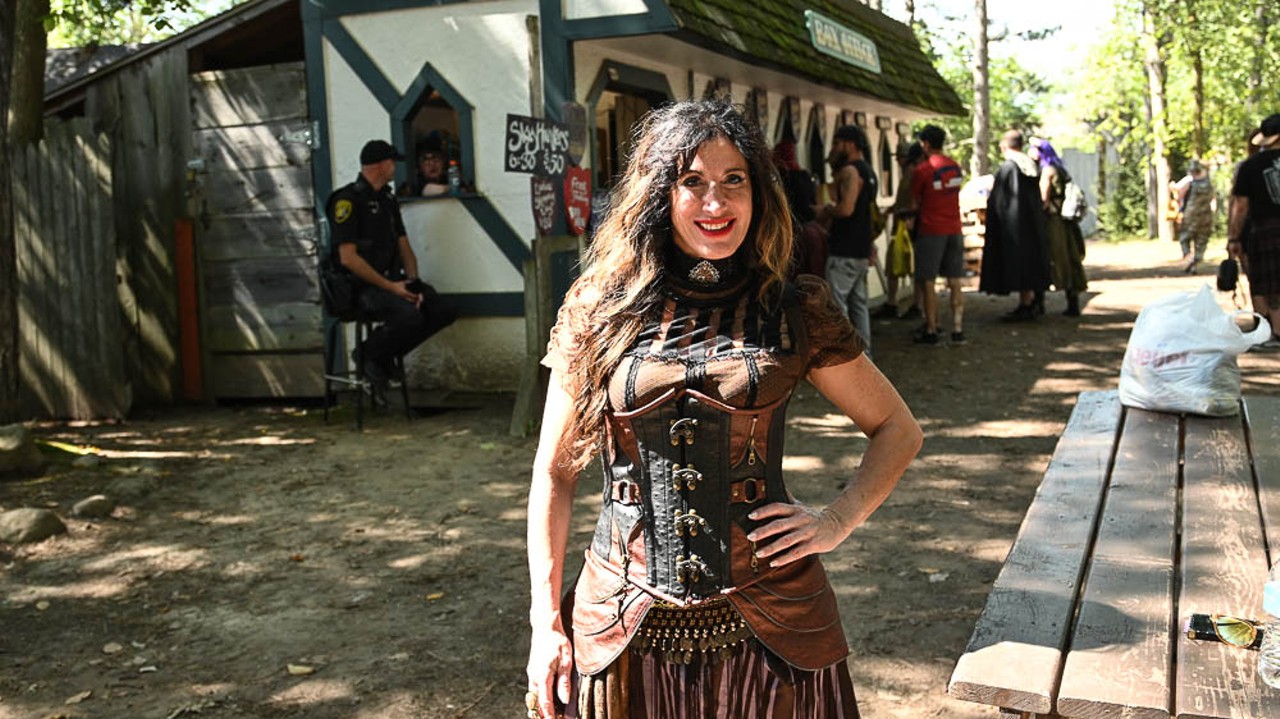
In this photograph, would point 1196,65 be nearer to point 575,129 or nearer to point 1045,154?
point 1045,154

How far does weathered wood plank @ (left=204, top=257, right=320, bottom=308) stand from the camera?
9.87 meters

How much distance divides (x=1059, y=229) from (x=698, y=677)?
41.8 ft

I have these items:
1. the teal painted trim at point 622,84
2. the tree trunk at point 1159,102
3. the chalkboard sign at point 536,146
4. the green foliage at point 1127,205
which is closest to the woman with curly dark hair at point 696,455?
the chalkboard sign at point 536,146

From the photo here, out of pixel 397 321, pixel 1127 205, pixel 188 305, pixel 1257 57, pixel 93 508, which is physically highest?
pixel 1257 57

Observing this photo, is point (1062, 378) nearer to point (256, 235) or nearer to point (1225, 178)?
point (256, 235)

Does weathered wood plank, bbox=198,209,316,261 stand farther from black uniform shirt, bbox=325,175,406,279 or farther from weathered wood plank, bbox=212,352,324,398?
black uniform shirt, bbox=325,175,406,279

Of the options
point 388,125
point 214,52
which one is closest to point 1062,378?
point 388,125

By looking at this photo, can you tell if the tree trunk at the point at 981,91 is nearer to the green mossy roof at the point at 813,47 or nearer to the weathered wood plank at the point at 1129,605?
the green mossy roof at the point at 813,47

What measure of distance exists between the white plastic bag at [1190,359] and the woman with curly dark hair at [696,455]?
3.07m

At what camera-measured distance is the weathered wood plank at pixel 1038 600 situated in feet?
8.12

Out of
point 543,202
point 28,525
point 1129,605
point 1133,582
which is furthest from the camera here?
point 543,202

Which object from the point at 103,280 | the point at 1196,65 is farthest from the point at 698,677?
the point at 1196,65

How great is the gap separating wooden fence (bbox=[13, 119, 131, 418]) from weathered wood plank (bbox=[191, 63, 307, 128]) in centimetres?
101

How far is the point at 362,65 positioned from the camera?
964 cm
